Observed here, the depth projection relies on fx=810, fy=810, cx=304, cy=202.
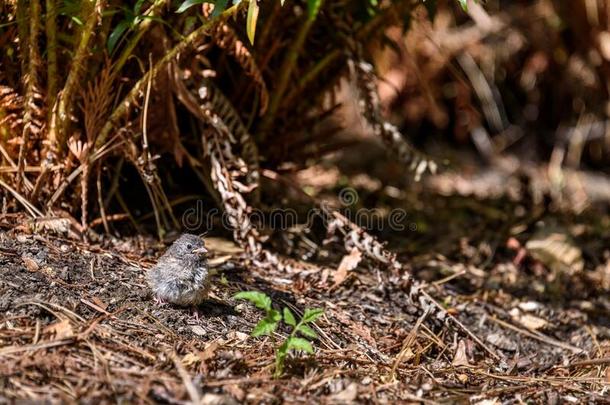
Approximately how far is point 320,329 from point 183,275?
0.77 metres

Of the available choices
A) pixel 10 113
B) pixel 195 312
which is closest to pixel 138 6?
pixel 10 113

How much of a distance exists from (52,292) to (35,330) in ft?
1.19

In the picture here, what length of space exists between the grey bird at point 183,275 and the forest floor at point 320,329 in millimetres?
86

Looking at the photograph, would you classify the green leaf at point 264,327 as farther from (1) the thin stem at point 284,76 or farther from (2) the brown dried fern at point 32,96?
(1) the thin stem at point 284,76

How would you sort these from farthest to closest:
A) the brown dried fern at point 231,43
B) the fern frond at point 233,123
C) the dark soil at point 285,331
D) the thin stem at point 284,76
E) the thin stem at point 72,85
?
the thin stem at point 284,76, the fern frond at point 233,123, the brown dried fern at point 231,43, the thin stem at point 72,85, the dark soil at point 285,331

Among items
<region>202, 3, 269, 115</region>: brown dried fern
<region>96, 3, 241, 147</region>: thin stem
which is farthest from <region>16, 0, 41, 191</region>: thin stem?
<region>202, 3, 269, 115</region>: brown dried fern

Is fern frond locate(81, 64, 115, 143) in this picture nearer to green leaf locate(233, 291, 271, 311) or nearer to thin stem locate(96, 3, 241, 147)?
thin stem locate(96, 3, 241, 147)

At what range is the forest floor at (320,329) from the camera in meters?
3.18

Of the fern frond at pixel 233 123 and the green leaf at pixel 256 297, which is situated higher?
the fern frond at pixel 233 123

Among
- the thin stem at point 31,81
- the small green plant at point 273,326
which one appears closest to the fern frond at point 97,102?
the thin stem at point 31,81

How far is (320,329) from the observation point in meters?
4.06

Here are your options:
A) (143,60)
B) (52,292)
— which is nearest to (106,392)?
(52,292)

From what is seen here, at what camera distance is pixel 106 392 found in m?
3.01

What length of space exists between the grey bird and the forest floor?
0.28ft
